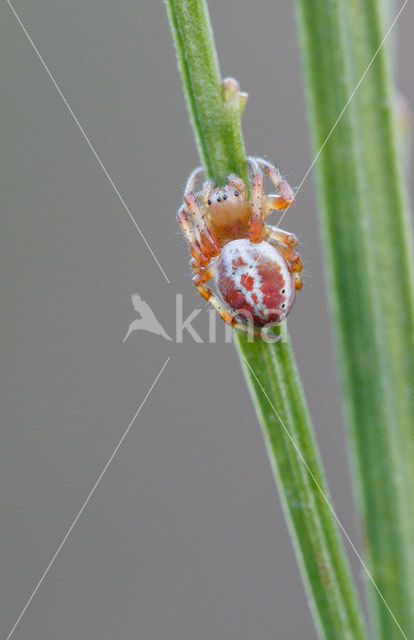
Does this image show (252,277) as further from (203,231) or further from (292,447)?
(292,447)

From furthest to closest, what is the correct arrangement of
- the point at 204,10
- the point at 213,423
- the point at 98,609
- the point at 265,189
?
the point at 213,423 < the point at 98,609 < the point at 265,189 < the point at 204,10

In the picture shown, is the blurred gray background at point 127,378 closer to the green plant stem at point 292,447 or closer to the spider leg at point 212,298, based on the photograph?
the spider leg at point 212,298

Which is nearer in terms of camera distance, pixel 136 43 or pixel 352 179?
pixel 352 179

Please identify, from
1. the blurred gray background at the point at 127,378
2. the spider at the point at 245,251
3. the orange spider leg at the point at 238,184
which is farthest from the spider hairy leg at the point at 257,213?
the blurred gray background at the point at 127,378

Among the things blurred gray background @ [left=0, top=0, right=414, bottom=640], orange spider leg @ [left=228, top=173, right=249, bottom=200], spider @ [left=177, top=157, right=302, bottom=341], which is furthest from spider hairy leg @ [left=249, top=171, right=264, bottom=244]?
blurred gray background @ [left=0, top=0, right=414, bottom=640]

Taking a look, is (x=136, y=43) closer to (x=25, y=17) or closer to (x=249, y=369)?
(x=25, y=17)

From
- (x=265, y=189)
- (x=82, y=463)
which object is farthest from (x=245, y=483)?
(x=265, y=189)
